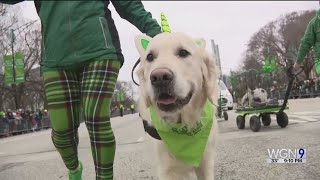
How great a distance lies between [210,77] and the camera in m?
3.19

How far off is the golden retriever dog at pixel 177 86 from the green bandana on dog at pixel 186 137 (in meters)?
0.04

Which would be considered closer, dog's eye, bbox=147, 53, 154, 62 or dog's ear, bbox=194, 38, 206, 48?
dog's eye, bbox=147, 53, 154, 62

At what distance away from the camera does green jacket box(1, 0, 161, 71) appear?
2924 millimetres

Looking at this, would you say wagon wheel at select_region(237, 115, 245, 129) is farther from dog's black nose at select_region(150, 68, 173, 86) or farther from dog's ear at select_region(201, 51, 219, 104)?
dog's black nose at select_region(150, 68, 173, 86)

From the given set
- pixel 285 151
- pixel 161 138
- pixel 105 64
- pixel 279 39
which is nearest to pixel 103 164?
pixel 161 138

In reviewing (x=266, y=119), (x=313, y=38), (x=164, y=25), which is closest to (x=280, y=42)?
(x=266, y=119)

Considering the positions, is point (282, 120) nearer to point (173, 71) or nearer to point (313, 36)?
point (313, 36)

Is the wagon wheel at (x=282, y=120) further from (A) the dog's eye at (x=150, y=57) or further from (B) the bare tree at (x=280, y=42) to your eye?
(B) the bare tree at (x=280, y=42)

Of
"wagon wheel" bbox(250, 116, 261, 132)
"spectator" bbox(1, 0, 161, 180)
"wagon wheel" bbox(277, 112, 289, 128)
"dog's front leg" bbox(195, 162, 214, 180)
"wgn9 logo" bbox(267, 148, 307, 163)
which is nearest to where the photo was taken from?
"spectator" bbox(1, 0, 161, 180)

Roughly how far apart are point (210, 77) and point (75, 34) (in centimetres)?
103

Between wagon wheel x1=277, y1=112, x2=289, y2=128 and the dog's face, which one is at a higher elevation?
the dog's face

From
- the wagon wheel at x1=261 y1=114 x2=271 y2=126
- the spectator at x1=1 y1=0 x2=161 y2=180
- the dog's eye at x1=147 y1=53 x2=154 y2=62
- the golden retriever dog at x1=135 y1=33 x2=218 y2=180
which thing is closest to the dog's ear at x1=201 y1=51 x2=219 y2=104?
the golden retriever dog at x1=135 y1=33 x2=218 y2=180

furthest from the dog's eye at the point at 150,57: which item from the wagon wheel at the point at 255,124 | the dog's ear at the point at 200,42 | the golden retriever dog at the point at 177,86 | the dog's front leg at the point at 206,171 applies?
the wagon wheel at the point at 255,124

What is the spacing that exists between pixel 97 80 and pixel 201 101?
31.6 inches
